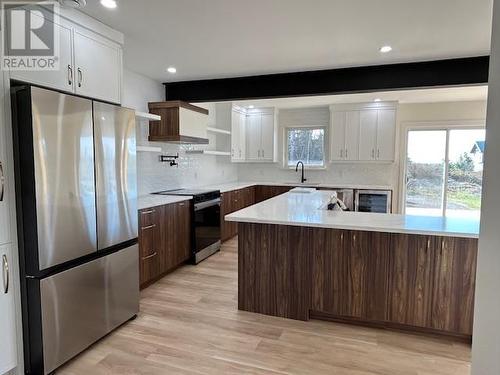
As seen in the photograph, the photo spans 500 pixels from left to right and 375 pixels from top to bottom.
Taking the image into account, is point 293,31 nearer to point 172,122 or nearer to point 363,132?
point 172,122

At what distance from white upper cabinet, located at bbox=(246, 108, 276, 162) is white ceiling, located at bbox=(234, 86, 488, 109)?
26 cm

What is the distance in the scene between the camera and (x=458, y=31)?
2684mm

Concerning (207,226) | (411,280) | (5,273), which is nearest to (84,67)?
(5,273)

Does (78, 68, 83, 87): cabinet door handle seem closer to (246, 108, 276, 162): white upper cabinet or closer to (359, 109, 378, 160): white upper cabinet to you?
(246, 108, 276, 162): white upper cabinet

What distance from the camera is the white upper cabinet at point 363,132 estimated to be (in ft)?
20.2

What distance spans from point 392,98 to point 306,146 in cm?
196

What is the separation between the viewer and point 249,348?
2422 millimetres

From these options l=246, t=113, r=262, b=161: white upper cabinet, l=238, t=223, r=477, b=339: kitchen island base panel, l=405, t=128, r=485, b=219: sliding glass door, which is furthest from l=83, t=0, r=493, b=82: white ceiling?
l=405, t=128, r=485, b=219: sliding glass door

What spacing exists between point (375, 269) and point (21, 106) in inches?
108

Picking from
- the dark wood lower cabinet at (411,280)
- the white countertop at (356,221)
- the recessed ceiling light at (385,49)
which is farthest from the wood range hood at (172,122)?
the dark wood lower cabinet at (411,280)

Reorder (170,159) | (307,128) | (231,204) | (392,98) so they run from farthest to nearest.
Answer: (307,128), (392,98), (231,204), (170,159)

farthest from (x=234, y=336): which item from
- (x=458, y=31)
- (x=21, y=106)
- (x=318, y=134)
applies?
(x=318, y=134)

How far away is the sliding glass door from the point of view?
6.20 meters

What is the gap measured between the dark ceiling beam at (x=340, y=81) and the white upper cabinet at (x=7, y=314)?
311 centimetres
